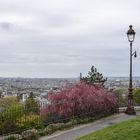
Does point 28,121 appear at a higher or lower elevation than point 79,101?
lower

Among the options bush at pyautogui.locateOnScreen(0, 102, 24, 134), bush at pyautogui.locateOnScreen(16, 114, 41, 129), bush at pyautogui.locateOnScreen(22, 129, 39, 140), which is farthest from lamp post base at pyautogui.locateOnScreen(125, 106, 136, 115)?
bush at pyautogui.locateOnScreen(0, 102, 24, 134)

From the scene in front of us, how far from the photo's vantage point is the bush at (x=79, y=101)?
55.9 ft

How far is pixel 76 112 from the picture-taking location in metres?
17.7

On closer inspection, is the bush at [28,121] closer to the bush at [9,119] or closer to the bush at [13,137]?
the bush at [9,119]

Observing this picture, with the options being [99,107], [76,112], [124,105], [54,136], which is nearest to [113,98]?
[99,107]

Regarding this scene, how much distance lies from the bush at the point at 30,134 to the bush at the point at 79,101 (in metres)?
2.48

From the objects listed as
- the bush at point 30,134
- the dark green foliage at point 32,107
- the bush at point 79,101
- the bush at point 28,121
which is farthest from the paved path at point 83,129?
the dark green foliage at point 32,107

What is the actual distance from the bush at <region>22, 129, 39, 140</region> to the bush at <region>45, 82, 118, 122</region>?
248 centimetres

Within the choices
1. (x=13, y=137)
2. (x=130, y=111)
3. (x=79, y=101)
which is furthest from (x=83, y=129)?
(x=130, y=111)

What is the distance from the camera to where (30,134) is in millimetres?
13469

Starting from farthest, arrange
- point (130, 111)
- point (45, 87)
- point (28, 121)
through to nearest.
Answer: point (45, 87) → point (130, 111) → point (28, 121)

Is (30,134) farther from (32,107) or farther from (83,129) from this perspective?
(83,129)

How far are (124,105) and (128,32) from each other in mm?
4288

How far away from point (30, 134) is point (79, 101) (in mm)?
4621
